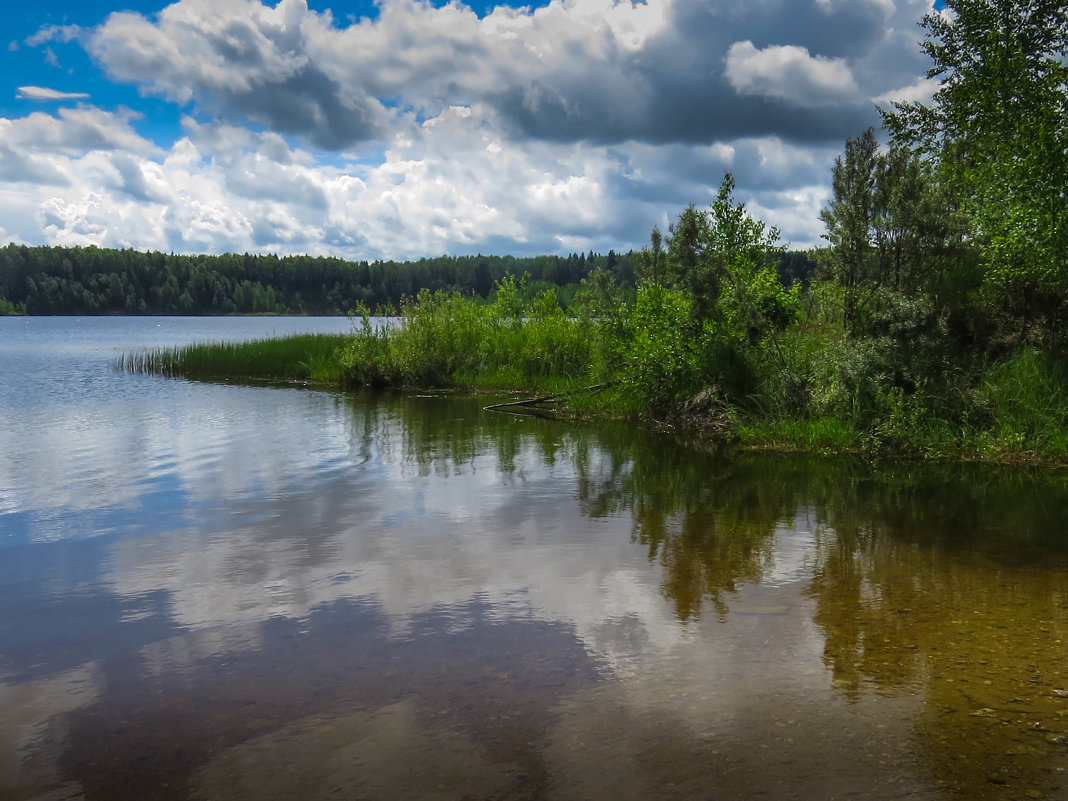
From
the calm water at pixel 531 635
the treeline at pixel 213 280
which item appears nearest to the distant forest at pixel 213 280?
the treeline at pixel 213 280

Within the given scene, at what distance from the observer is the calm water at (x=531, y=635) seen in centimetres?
461

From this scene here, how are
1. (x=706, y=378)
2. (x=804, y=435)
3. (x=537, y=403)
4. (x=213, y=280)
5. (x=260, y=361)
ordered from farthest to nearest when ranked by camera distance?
1. (x=213, y=280)
2. (x=260, y=361)
3. (x=537, y=403)
4. (x=706, y=378)
5. (x=804, y=435)

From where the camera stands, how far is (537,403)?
2391 centimetres

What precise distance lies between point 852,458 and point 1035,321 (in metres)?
5.00

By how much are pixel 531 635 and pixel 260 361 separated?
31.0 m

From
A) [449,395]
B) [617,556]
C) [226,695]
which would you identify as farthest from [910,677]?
[449,395]

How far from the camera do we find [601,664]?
19.7 ft

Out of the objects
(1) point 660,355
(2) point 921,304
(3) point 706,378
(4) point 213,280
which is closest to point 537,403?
(1) point 660,355

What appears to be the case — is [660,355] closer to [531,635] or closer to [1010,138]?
[1010,138]

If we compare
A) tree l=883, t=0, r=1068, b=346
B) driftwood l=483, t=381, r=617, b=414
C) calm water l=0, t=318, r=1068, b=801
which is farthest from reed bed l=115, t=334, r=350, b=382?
tree l=883, t=0, r=1068, b=346

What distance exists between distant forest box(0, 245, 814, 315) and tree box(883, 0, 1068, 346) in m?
112

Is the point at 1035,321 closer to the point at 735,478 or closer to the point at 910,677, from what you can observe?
the point at 735,478

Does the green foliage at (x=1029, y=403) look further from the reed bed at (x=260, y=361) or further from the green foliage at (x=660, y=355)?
the reed bed at (x=260, y=361)

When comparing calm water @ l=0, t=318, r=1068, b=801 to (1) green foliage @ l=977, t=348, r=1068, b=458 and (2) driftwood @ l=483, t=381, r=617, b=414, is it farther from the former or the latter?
(2) driftwood @ l=483, t=381, r=617, b=414
